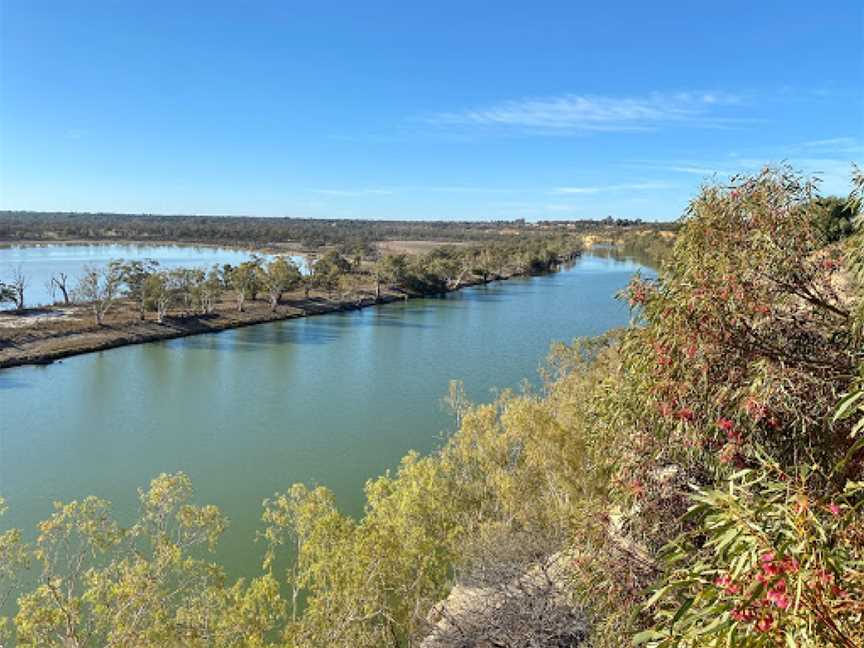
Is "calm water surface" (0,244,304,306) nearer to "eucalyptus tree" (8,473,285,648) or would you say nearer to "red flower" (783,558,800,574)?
"eucalyptus tree" (8,473,285,648)

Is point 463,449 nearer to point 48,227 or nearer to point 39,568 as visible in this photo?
point 39,568

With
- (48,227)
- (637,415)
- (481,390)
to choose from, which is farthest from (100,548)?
(48,227)

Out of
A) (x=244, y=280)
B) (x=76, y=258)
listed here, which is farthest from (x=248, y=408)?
(x=76, y=258)

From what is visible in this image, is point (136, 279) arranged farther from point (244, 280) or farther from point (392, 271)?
point (392, 271)

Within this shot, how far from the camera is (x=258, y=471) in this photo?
1614 centimetres

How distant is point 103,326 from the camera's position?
111 ft

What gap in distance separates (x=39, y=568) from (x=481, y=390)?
1584 cm

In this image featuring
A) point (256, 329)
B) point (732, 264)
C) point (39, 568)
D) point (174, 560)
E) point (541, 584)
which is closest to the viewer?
point (732, 264)

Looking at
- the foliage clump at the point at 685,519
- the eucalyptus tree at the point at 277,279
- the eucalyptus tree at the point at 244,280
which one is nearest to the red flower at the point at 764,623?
the foliage clump at the point at 685,519

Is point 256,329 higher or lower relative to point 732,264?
lower

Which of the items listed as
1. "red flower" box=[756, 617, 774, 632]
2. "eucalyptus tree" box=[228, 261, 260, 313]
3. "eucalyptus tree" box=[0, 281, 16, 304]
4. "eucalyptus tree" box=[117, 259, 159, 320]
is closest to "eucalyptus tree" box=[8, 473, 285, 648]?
"red flower" box=[756, 617, 774, 632]

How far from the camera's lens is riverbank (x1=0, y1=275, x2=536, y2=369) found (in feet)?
95.8

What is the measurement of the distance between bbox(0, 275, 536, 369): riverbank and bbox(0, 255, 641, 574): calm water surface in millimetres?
932

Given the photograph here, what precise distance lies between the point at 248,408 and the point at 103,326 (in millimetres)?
16598
